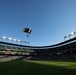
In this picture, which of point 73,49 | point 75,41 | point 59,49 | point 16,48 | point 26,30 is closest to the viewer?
point 26,30

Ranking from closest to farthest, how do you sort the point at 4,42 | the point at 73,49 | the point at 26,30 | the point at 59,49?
the point at 26,30 < the point at 73,49 < the point at 4,42 < the point at 59,49

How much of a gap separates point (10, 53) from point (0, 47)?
32.7 ft

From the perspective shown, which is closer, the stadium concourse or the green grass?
the green grass

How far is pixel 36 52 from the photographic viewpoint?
323 feet

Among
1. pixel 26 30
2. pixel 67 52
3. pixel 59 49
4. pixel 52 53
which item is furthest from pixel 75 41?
pixel 26 30

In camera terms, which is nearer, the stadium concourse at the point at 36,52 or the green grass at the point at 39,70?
the green grass at the point at 39,70

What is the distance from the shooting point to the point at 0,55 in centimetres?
7525

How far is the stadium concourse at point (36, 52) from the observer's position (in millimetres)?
74338

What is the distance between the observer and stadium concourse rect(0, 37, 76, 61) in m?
74.3

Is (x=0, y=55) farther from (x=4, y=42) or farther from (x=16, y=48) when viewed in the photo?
(x=16, y=48)

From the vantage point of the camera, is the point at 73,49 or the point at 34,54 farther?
the point at 34,54

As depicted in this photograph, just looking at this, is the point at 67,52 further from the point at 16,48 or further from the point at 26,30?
the point at 26,30

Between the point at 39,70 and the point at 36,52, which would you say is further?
the point at 36,52

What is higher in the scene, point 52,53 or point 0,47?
point 0,47
